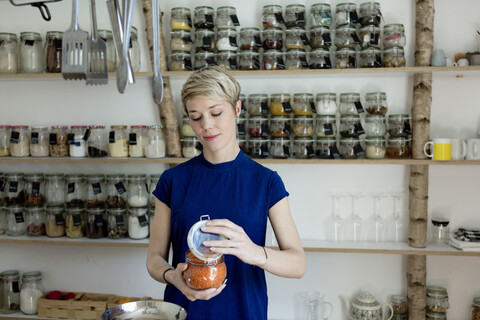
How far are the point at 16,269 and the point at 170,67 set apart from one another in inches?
59.3

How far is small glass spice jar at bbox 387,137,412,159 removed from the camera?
95.5 inches

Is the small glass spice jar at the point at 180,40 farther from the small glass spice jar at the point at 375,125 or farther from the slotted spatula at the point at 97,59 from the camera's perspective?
the slotted spatula at the point at 97,59

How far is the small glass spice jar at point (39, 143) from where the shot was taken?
8.71 ft

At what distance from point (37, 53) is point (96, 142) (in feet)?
1.86

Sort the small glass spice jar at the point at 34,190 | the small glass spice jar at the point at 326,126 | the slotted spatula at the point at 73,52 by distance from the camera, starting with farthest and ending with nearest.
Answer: the small glass spice jar at the point at 34,190 → the small glass spice jar at the point at 326,126 → the slotted spatula at the point at 73,52

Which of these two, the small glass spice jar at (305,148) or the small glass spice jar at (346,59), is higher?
the small glass spice jar at (346,59)

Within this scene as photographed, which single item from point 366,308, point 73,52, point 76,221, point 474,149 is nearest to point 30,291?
point 76,221

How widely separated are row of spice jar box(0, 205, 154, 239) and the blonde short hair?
1.43m

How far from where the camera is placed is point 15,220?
271 centimetres

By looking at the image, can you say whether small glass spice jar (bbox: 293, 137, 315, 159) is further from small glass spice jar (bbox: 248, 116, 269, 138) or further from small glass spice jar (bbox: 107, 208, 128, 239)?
small glass spice jar (bbox: 107, 208, 128, 239)

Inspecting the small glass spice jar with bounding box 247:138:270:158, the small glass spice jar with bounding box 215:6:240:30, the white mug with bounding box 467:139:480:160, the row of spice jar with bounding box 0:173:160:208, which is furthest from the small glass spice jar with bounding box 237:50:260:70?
the white mug with bounding box 467:139:480:160

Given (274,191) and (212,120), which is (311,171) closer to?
(274,191)

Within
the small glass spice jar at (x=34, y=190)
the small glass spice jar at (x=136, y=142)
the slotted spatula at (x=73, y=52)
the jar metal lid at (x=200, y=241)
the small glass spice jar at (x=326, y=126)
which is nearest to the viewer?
the jar metal lid at (x=200, y=241)

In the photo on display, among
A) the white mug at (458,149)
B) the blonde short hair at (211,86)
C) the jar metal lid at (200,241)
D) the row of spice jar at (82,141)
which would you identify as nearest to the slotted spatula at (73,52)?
the blonde short hair at (211,86)
